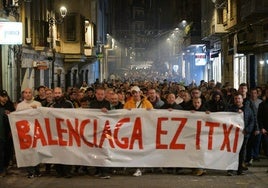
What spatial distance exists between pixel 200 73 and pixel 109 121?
152 feet

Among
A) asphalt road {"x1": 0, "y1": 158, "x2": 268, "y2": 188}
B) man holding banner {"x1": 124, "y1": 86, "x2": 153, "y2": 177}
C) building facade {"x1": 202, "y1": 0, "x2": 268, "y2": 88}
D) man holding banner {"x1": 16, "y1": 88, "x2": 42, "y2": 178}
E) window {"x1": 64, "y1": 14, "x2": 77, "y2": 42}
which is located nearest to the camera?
asphalt road {"x1": 0, "y1": 158, "x2": 268, "y2": 188}

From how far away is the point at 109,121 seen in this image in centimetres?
1115

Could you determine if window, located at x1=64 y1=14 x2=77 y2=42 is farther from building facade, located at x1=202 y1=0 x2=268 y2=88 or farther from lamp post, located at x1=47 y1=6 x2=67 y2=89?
building facade, located at x1=202 y1=0 x2=268 y2=88

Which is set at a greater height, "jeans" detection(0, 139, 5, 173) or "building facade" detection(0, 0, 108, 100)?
"building facade" detection(0, 0, 108, 100)

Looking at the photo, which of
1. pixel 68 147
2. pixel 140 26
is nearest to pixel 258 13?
pixel 68 147

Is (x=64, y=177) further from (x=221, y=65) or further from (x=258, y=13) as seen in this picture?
(x=221, y=65)

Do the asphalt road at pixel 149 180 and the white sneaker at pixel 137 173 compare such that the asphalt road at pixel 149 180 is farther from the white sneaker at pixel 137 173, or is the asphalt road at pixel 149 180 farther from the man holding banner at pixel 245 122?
the man holding banner at pixel 245 122

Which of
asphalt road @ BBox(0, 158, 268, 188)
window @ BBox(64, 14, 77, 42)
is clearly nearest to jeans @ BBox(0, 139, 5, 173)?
asphalt road @ BBox(0, 158, 268, 188)

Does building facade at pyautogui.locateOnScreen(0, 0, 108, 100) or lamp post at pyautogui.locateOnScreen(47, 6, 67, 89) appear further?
lamp post at pyautogui.locateOnScreen(47, 6, 67, 89)

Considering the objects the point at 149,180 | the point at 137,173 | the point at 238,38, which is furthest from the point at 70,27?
the point at 149,180

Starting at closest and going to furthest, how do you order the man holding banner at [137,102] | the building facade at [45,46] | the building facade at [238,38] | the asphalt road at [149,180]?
the asphalt road at [149,180]
the man holding banner at [137,102]
the building facade at [45,46]
the building facade at [238,38]

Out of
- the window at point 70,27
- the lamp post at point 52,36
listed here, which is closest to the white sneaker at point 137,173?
the lamp post at point 52,36

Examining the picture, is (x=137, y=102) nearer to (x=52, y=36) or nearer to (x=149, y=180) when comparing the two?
(x=149, y=180)

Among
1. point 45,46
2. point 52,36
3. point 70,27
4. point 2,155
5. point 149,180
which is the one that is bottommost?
point 149,180
